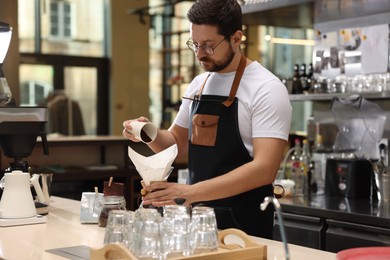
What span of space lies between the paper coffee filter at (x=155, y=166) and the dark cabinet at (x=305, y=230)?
1516mm

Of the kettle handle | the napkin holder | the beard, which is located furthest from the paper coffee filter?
the kettle handle

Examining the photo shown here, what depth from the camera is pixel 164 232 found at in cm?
174

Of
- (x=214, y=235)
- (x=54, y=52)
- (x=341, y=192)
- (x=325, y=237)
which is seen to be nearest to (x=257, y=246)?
(x=214, y=235)

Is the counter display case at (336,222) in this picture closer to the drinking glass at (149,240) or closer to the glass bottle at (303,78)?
the glass bottle at (303,78)

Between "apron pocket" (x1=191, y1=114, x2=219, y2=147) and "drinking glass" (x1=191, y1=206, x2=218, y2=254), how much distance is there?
0.97 meters

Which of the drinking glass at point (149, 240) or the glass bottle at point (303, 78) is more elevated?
the glass bottle at point (303, 78)

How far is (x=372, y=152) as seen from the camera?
4.25 metres

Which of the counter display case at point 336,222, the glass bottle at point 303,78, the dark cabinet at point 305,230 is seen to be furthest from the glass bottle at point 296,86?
the dark cabinet at point 305,230

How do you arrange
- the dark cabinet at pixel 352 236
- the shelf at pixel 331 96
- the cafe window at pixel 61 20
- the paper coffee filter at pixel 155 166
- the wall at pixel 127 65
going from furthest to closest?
the wall at pixel 127 65 < the cafe window at pixel 61 20 < the shelf at pixel 331 96 < the dark cabinet at pixel 352 236 < the paper coffee filter at pixel 155 166

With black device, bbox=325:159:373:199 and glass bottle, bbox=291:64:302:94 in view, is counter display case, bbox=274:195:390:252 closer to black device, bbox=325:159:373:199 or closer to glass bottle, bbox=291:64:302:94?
black device, bbox=325:159:373:199

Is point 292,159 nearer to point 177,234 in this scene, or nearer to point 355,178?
point 355,178

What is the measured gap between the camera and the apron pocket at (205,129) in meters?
2.74

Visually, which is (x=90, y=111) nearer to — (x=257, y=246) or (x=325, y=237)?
(x=325, y=237)

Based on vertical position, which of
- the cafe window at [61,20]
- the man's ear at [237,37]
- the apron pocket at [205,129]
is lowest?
the apron pocket at [205,129]
